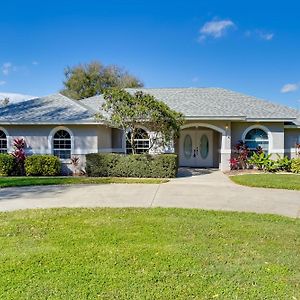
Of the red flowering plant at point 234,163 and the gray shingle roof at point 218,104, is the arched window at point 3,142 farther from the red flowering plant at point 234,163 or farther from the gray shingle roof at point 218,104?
the red flowering plant at point 234,163

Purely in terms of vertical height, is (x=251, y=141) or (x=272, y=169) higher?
(x=251, y=141)

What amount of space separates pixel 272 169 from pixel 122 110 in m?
9.21

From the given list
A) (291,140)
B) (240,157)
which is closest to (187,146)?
(240,157)

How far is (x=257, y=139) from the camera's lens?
19422 mm

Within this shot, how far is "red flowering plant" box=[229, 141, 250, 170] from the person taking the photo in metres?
18.8

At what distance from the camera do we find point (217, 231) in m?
6.80

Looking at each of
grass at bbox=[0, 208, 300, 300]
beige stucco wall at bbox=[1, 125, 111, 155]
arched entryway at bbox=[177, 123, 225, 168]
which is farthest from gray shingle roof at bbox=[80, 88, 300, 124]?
grass at bbox=[0, 208, 300, 300]

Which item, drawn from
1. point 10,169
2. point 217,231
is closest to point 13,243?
point 217,231

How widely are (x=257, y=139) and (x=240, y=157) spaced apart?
166 centimetres

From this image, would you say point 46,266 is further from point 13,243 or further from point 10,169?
point 10,169

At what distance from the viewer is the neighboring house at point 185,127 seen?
17.6 m

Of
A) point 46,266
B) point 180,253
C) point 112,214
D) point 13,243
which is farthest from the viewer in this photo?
point 112,214

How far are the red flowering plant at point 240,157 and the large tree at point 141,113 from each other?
188 inches

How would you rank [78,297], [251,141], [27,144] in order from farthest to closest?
[251,141], [27,144], [78,297]
